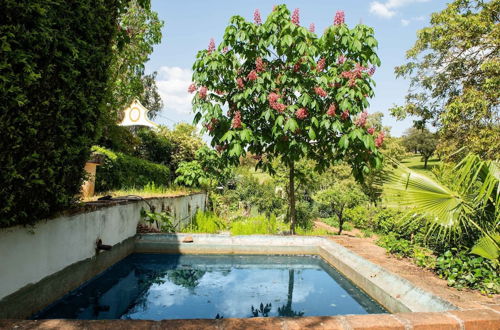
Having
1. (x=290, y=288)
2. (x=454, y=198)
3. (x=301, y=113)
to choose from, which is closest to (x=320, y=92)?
(x=301, y=113)

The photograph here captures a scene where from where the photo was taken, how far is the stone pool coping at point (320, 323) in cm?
249

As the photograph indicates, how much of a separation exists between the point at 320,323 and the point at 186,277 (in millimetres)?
3372

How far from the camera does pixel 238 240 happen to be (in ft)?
23.9

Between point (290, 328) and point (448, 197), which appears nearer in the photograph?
point (290, 328)

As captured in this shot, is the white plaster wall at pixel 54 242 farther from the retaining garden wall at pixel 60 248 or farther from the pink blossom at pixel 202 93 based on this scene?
the pink blossom at pixel 202 93

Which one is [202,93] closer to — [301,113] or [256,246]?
[301,113]

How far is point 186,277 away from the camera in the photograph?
560 centimetres

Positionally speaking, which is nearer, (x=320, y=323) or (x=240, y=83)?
(x=320, y=323)

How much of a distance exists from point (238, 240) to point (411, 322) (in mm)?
4768

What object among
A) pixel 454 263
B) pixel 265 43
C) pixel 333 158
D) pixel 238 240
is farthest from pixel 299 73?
pixel 454 263

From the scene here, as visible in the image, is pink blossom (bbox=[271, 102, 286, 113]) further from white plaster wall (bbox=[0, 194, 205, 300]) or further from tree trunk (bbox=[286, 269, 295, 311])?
white plaster wall (bbox=[0, 194, 205, 300])

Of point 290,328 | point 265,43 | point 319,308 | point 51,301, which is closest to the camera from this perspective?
point 290,328

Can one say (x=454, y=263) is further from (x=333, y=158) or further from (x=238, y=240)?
(x=238, y=240)

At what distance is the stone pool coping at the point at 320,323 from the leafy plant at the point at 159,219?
17.1 feet
